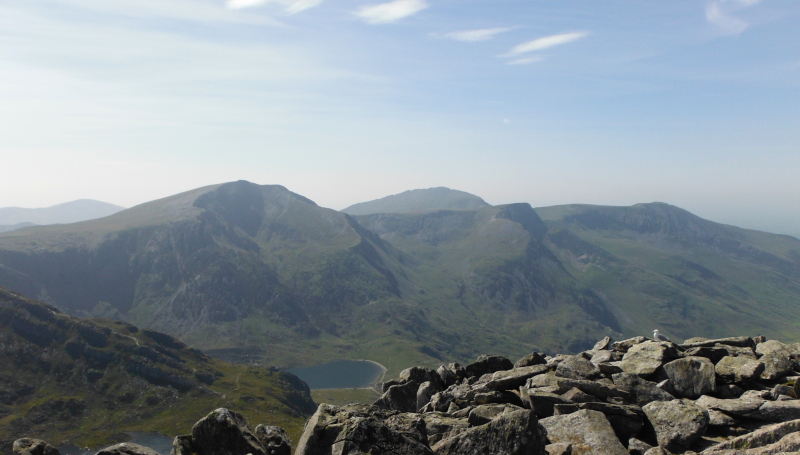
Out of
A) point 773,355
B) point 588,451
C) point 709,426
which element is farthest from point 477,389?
point 773,355

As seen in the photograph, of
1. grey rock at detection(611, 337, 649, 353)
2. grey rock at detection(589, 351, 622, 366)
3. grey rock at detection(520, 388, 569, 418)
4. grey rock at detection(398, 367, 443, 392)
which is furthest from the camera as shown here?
grey rock at detection(398, 367, 443, 392)

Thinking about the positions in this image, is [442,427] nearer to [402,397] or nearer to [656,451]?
[656,451]

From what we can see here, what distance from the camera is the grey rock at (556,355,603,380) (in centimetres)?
2905

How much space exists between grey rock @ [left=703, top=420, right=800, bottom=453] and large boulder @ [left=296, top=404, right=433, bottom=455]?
13177mm

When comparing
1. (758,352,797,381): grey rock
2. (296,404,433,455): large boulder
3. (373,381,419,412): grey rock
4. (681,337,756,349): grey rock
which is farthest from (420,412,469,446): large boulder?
(681,337,756,349): grey rock

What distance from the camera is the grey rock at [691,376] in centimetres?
2634

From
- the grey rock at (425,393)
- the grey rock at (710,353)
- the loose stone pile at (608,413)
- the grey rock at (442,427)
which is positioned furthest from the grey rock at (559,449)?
the grey rock at (710,353)

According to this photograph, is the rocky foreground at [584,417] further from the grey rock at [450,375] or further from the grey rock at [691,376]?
the grey rock at [450,375]

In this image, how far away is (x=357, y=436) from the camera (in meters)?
19.2

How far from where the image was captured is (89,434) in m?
198

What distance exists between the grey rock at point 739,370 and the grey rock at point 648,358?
103 inches

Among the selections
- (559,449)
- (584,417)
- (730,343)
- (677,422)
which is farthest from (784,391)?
(559,449)

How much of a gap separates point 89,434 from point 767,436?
24923 cm

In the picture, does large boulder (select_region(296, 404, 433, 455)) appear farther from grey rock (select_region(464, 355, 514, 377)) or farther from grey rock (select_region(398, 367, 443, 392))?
grey rock (select_region(464, 355, 514, 377))
